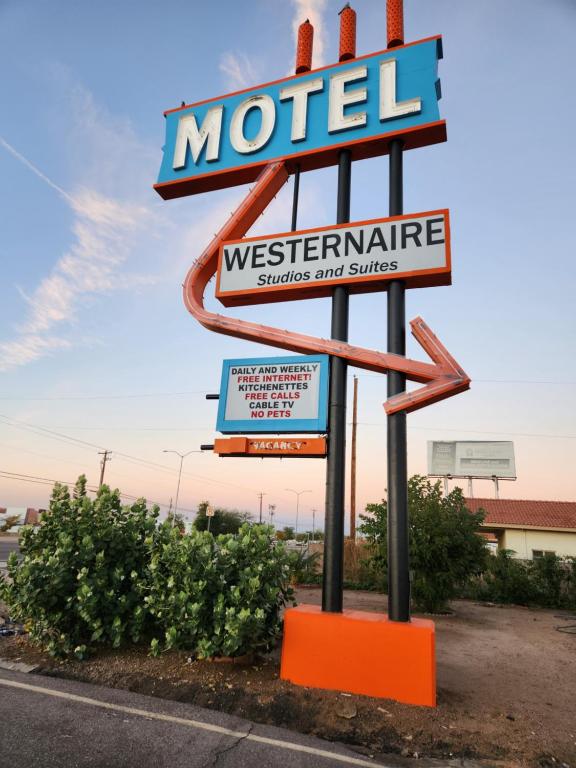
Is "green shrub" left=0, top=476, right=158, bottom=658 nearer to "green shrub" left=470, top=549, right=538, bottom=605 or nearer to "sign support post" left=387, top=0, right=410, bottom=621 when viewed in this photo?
"sign support post" left=387, top=0, right=410, bottom=621

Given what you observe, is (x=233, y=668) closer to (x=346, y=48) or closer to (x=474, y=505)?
(x=346, y=48)

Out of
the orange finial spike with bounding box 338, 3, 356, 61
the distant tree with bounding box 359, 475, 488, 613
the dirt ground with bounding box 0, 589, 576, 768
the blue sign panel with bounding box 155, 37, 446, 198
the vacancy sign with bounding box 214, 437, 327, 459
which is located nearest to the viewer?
the dirt ground with bounding box 0, 589, 576, 768

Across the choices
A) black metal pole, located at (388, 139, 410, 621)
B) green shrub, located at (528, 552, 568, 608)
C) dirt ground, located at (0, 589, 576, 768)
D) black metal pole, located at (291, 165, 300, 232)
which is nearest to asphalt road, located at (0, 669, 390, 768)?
dirt ground, located at (0, 589, 576, 768)

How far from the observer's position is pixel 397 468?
282 inches

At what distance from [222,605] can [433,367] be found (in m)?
4.72

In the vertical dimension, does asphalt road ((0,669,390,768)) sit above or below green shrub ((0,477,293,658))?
below

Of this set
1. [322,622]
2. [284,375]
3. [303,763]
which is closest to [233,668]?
[322,622]

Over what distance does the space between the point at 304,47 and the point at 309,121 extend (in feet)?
7.15

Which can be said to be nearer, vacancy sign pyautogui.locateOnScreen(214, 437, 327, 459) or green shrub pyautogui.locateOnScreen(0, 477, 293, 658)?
green shrub pyautogui.locateOnScreen(0, 477, 293, 658)

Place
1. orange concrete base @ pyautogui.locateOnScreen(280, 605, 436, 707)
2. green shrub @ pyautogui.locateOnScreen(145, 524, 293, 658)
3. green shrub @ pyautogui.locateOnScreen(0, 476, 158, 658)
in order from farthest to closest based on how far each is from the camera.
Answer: green shrub @ pyautogui.locateOnScreen(0, 476, 158, 658) → green shrub @ pyautogui.locateOnScreen(145, 524, 293, 658) → orange concrete base @ pyautogui.locateOnScreen(280, 605, 436, 707)

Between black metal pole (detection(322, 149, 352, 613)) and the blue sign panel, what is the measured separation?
3.31 m

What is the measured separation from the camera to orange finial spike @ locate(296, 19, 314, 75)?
10.3 m

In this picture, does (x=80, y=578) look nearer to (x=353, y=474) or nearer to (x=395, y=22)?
(x=395, y=22)

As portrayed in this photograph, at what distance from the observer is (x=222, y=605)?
6723mm
